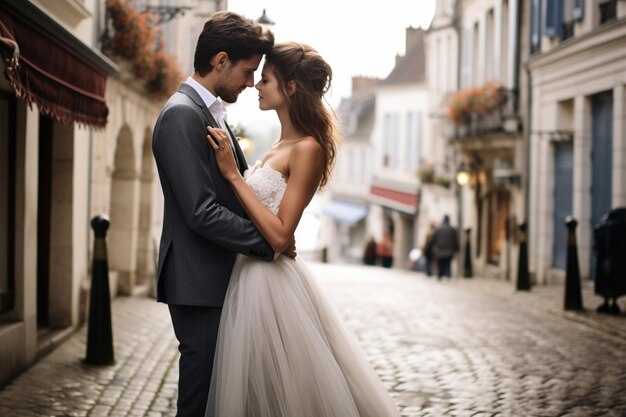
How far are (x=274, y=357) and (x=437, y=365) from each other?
14.6 feet

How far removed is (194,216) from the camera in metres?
3.58

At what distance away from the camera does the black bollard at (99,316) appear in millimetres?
7672

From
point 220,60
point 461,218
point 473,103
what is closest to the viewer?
point 220,60

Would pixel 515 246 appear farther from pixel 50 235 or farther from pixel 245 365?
pixel 245 365

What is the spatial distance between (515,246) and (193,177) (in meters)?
18.0

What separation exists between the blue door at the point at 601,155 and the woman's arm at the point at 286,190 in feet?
40.0

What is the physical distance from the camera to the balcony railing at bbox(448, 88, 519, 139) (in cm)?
2042

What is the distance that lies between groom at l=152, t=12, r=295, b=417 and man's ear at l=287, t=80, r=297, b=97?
175 millimetres

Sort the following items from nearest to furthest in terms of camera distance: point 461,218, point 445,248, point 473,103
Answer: point 445,248 < point 473,103 < point 461,218

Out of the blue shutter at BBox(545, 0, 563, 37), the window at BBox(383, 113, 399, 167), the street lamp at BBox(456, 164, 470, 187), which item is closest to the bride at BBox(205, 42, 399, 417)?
the blue shutter at BBox(545, 0, 563, 37)

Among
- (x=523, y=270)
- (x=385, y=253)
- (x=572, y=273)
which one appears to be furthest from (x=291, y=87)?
(x=385, y=253)

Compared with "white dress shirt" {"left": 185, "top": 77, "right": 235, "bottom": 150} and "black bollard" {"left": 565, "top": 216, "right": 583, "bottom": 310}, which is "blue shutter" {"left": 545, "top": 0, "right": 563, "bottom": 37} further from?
"white dress shirt" {"left": 185, "top": 77, "right": 235, "bottom": 150}

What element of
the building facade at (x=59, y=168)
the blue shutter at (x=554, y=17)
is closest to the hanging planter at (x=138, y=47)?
the building facade at (x=59, y=168)

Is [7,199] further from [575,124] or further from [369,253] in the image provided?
[369,253]
